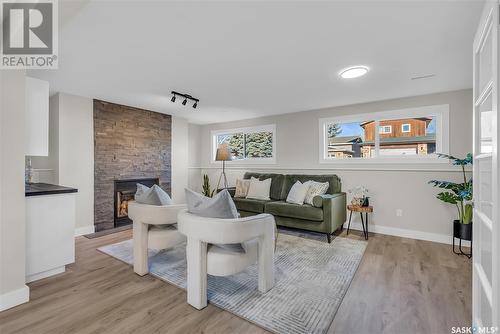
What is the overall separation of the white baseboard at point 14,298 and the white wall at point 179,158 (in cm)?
344

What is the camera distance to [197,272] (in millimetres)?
1865

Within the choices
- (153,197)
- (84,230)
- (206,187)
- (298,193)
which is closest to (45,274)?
(153,197)

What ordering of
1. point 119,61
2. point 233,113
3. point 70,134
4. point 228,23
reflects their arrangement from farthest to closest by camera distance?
point 233,113 → point 70,134 → point 119,61 → point 228,23

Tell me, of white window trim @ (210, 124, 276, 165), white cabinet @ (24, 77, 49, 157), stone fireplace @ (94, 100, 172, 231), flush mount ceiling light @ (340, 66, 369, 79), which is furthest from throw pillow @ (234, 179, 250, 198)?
white cabinet @ (24, 77, 49, 157)

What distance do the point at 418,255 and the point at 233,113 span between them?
3.96 meters

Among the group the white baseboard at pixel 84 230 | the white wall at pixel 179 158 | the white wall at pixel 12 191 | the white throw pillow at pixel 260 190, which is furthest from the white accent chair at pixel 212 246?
the white wall at pixel 179 158

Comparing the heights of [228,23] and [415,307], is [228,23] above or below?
above

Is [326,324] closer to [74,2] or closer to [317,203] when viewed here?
[317,203]

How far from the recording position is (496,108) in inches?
40.0

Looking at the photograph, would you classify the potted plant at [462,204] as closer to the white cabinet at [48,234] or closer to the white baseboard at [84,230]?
the white cabinet at [48,234]

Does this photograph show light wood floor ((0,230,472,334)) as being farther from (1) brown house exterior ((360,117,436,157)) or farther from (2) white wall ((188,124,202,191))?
(2) white wall ((188,124,202,191))

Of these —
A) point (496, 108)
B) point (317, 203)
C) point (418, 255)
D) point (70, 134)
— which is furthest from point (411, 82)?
point (70, 134)

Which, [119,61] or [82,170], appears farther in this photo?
[82,170]

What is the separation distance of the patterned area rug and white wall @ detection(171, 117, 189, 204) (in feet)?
7.11
